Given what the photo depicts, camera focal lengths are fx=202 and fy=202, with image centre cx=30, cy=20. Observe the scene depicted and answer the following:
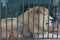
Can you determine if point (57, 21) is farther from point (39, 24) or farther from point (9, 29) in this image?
point (9, 29)

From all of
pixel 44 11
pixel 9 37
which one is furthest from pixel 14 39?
pixel 44 11

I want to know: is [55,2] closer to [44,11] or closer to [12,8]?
[44,11]

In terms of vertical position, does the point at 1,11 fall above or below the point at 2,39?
above

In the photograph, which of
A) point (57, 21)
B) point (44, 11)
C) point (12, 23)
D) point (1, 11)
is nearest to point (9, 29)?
point (12, 23)

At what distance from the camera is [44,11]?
322 centimetres

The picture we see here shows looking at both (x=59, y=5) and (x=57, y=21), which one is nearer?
→ (x=59, y=5)

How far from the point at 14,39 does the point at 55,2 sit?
1.00 m

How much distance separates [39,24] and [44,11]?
0.22 meters

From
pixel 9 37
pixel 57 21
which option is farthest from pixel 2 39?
pixel 57 21

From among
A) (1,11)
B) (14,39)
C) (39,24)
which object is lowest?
(14,39)

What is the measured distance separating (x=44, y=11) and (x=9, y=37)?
27.2 inches

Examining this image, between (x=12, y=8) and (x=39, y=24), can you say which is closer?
(x=39, y=24)

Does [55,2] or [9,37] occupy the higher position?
[55,2]

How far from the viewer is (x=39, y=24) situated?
324 cm
